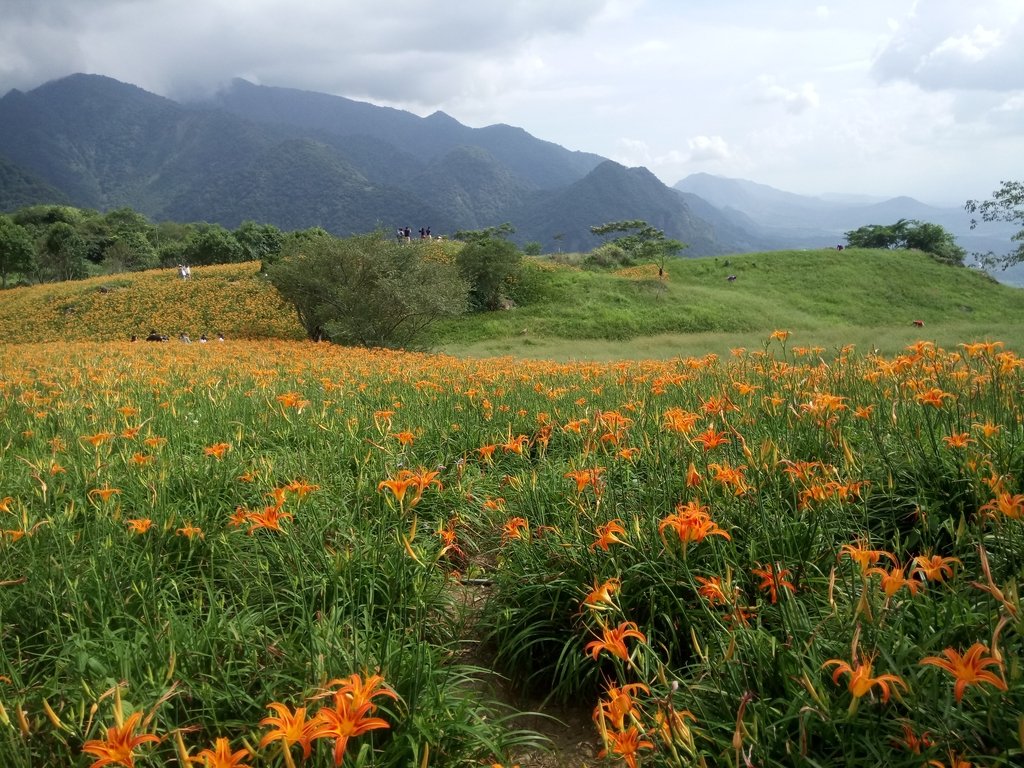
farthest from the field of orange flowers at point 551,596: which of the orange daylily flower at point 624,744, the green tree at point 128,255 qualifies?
the green tree at point 128,255

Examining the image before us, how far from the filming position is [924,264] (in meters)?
36.7

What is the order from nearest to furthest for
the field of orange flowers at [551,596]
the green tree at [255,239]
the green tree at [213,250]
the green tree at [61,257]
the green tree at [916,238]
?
the field of orange flowers at [551,596] → the green tree at [61,257] → the green tree at [916,238] → the green tree at [213,250] → the green tree at [255,239]

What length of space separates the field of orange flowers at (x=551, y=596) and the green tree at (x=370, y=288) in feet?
47.7

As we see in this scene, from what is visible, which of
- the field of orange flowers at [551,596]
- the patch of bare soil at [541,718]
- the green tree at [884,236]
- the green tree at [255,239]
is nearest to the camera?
the field of orange flowers at [551,596]

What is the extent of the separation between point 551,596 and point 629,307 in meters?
27.0

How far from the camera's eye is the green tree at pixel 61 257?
46000mm

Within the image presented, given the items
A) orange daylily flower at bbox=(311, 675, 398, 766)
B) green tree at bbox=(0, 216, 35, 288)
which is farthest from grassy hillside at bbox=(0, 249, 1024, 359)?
orange daylily flower at bbox=(311, 675, 398, 766)

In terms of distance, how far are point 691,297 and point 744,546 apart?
29.5 m

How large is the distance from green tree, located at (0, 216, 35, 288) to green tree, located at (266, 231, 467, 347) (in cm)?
3207

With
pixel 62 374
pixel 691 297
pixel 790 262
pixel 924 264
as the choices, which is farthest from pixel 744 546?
pixel 924 264

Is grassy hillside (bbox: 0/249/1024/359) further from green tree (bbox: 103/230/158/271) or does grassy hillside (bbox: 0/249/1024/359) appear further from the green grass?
green tree (bbox: 103/230/158/271)

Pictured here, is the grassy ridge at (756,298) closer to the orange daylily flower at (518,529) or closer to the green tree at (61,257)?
the orange daylily flower at (518,529)

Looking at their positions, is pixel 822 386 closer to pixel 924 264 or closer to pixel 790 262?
pixel 790 262

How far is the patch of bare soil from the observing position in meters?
1.68
